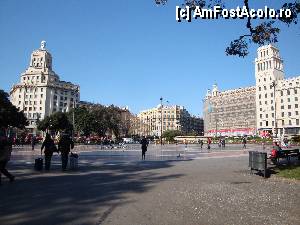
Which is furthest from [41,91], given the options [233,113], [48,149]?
[48,149]

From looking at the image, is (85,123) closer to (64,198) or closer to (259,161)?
(259,161)

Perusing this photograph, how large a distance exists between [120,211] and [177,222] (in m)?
1.40

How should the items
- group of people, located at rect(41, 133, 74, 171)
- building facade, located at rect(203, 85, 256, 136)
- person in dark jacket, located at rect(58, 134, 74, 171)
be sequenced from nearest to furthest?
person in dark jacket, located at rect(58, 134, 74, 171), group of people, located at rect(41, 133, 74, 171), building facade, located at rect(203, 85, 256, 136)

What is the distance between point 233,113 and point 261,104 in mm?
22892

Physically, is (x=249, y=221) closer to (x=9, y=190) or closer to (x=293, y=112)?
(x=9, y=190)

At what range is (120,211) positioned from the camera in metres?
6.64

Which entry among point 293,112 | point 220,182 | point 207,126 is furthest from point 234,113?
point 220,182

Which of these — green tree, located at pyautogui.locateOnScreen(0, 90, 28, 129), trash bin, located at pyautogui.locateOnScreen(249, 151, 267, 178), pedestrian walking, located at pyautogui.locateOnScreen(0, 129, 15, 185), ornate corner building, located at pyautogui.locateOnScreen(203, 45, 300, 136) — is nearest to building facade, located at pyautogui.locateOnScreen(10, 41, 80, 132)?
green tree, located at pyautogui.locateOnScreen(0, 90, 28, 129)

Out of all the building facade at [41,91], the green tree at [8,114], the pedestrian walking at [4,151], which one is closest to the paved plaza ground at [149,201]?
the pedestrian walking at [4,151]

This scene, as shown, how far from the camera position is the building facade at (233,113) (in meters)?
133

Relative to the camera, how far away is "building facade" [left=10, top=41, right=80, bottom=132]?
125 metres

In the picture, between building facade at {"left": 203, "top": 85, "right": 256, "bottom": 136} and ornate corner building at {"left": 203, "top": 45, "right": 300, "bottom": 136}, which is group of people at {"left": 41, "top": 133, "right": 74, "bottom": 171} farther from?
building facade at {"left": 203, "top": 85, "right": 256, "bottom": 136}

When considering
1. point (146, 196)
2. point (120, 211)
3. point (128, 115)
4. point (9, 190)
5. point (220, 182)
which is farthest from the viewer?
point (128, 115)

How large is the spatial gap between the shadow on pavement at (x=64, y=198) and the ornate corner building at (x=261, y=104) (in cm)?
8684
